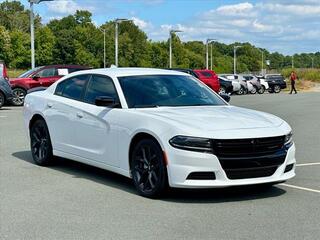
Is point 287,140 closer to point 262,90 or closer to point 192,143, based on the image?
point 192,143

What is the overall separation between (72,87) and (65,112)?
45 centimetres

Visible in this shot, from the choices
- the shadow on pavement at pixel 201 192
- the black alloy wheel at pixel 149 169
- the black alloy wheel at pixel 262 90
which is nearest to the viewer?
the black alloy wheel at pixel 149 169

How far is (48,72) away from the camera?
2523cm

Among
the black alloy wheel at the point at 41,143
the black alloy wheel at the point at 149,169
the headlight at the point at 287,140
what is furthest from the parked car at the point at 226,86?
the black alloy wheel at the point at 149,169

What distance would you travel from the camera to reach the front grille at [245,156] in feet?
20.6

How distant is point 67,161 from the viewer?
9484mm

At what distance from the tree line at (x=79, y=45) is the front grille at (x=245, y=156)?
96.8 meters

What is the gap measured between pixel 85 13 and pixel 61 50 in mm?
20172

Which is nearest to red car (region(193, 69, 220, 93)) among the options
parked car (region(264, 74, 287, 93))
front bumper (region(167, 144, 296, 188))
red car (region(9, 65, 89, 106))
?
red car (region(9, 65, 89, 106))

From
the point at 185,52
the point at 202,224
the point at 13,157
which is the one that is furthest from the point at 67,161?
the point at 185,52

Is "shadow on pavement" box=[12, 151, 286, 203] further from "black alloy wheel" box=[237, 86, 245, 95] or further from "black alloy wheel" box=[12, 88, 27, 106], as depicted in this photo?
"black alloy wheel" box=[237, 86, 245, 95]

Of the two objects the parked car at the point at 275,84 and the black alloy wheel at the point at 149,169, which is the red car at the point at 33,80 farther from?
the parked car at the point at 275,84

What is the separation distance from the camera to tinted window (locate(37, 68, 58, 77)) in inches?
989

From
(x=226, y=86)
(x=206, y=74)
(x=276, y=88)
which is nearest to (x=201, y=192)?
(x=206, y=74)
